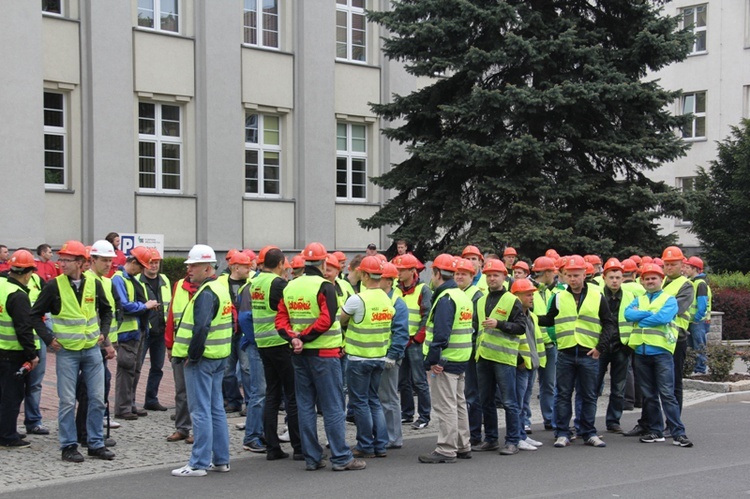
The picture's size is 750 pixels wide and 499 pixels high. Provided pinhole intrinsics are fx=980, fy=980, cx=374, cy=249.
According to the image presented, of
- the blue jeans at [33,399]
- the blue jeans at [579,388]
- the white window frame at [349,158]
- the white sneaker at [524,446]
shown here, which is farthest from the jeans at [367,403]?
the white window frame at [349,158]

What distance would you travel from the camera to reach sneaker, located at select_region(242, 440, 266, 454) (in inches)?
404

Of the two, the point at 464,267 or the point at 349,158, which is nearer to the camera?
the point at 464,267

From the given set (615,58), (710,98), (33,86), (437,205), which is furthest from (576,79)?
(710,98)

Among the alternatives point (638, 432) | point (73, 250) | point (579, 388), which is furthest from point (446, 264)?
point (73, 250)

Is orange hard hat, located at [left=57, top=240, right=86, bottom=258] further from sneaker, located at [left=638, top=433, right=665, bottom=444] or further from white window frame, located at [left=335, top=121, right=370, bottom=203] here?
white window frame, located at [left=335, top=121, right=370, bottom=203]

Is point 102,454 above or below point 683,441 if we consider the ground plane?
above

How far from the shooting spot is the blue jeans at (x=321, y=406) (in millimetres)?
9312

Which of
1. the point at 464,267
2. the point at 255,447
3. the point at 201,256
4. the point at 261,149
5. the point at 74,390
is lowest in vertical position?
the point at 255,447

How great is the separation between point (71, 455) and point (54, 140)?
13.9 metres

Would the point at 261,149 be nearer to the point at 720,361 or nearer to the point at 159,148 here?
the point at 159,148

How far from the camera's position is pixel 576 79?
19.5 m

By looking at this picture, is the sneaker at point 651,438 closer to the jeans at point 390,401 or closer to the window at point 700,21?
the jeans at point 390,401

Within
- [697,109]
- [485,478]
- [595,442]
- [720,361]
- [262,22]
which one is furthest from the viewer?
[697,109]

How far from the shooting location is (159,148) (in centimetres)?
2364
